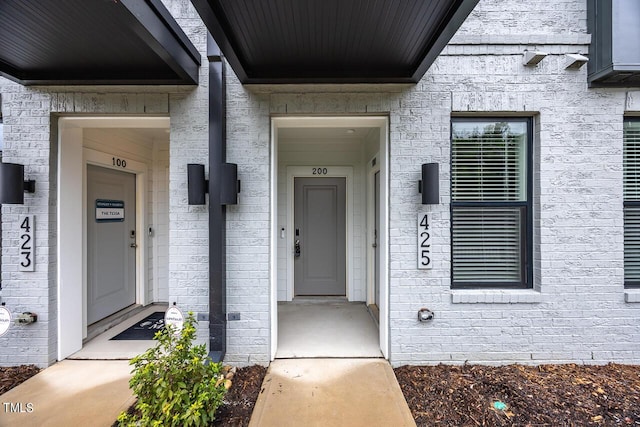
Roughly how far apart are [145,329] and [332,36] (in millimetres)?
3961

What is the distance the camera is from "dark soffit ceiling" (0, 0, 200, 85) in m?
1.95

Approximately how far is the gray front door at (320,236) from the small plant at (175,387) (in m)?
2.69

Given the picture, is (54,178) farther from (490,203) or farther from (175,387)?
(490,203)

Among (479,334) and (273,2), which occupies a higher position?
(273,2)

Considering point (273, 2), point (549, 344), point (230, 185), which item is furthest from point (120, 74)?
point (549, 344)

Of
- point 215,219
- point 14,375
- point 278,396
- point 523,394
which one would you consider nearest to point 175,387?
point 278,396

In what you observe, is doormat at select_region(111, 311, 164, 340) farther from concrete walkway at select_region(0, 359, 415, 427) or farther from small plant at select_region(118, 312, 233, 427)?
small plant at select_region(118, 312, 233, 427)

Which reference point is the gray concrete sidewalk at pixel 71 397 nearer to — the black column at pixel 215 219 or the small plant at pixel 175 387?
the small plant at pixel 175 387

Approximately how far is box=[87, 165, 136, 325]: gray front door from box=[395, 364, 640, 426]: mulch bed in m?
3.81

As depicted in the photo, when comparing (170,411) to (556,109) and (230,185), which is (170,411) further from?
(556,109)

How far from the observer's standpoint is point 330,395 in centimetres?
241

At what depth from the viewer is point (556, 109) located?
290cm

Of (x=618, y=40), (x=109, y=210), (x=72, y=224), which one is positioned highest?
(x=618, y=40)

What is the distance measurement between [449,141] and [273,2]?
6.61ft
